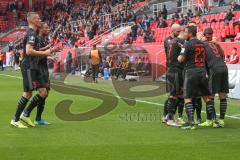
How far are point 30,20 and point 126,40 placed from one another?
1053 inches

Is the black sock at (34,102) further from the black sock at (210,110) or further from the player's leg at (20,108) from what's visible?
the black sock at (210,110)

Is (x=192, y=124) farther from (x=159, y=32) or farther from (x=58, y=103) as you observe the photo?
(x=159, y=32)

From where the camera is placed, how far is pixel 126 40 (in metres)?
37.8

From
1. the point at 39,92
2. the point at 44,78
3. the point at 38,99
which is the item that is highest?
the point at 44,78

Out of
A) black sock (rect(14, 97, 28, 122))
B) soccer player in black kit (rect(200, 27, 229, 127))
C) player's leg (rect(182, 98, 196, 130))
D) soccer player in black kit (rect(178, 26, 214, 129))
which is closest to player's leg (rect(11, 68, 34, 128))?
black sock (rect(14, 97, 28, 122))

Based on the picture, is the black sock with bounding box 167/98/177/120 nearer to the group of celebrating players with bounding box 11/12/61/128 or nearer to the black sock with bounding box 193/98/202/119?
the black sock with bounding box 193/98/202/119

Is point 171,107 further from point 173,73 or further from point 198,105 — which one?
point 173,73

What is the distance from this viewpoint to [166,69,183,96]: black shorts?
1165 cm

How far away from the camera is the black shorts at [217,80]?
11.6 meters

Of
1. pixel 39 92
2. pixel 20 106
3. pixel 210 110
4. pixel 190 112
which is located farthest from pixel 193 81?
pixel 20 106

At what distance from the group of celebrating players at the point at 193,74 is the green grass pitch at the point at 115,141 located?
0.44 m

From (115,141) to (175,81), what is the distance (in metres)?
2.63

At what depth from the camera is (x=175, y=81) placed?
11641 millimetres

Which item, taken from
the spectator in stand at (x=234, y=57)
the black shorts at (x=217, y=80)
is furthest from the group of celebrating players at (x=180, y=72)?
the spectator in stand at (x=234, y=57)
